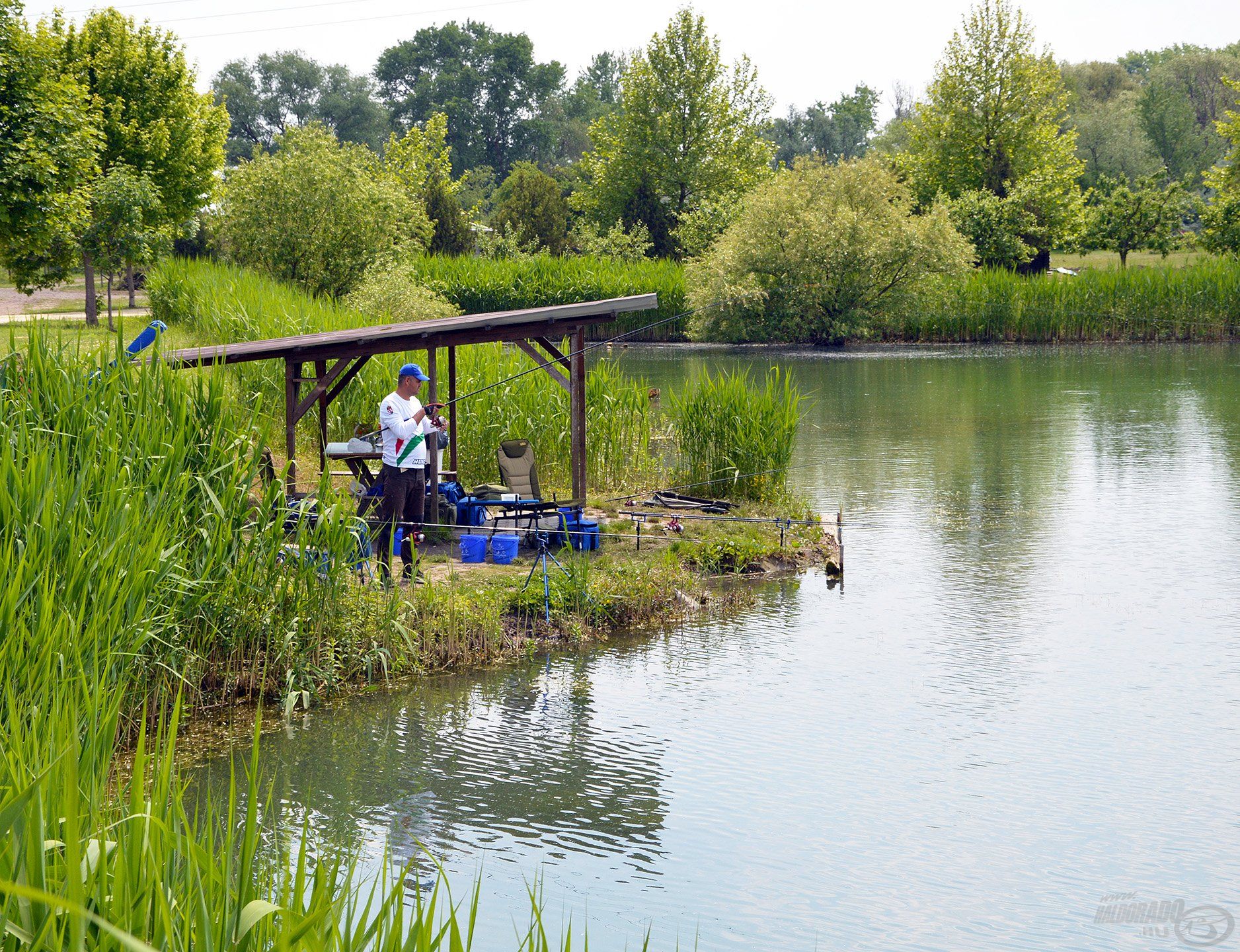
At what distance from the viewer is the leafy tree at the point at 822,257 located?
38906 millimetres

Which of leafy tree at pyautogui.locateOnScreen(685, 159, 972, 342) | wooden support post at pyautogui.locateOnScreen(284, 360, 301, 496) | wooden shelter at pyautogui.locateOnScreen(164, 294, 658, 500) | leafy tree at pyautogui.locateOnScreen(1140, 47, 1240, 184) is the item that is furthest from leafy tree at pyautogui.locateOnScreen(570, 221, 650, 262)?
leafy tree at pyautogui.locateOnScreen(1140, 47, 1240, 184)

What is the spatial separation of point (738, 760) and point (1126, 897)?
8.55 feet

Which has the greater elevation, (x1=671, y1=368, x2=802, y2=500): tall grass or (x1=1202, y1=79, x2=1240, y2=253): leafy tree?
(x1=1202, y1=79, x2=1240, y2=253): leafy tree

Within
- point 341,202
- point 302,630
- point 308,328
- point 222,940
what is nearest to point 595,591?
point 302,630

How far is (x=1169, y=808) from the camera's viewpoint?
25.5 ft

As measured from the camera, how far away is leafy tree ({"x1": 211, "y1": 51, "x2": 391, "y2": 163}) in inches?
3952

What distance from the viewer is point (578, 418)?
1402 cm

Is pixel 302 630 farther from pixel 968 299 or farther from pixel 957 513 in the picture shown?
pixel 968 299

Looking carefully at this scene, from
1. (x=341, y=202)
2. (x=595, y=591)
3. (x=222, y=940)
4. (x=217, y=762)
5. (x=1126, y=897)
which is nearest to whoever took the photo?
(x=222, y=940)

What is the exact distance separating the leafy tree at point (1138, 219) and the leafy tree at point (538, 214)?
803 inches

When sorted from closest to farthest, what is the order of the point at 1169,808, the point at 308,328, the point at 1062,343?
the point at 1169,808 < the point at 308,328 < the point at 1062,343

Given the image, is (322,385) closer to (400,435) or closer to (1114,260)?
(400,435)

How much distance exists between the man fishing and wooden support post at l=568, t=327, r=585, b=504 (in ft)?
8.75

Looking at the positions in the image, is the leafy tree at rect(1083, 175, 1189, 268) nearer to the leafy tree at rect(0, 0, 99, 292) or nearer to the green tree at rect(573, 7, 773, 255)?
the green tree at rect(573, 7, 773, 255)
